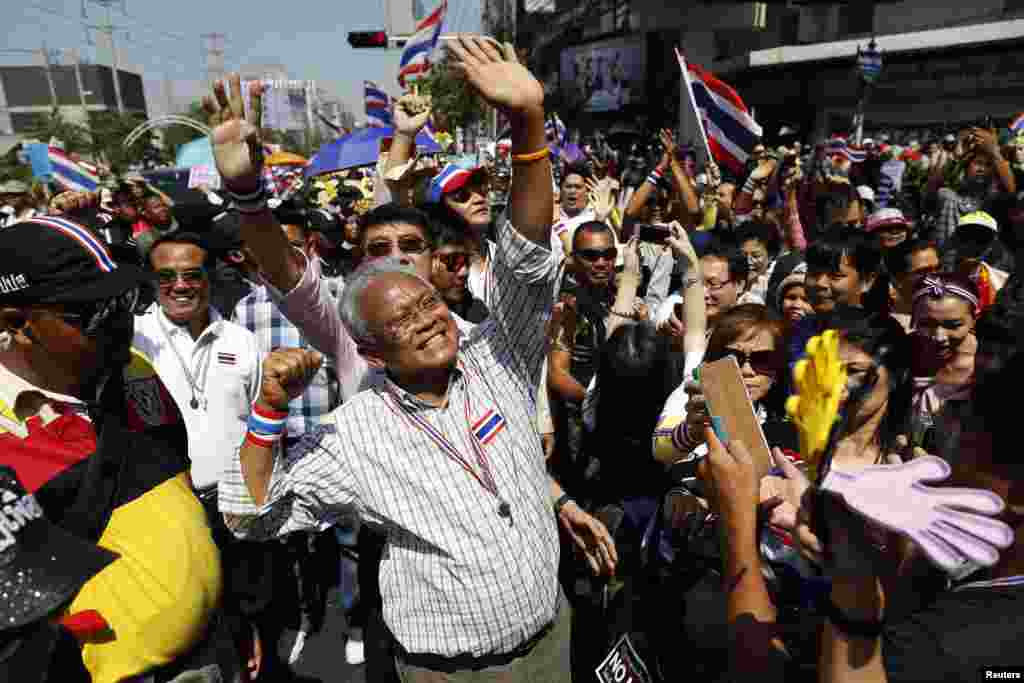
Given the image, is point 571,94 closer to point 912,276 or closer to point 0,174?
point 0,174

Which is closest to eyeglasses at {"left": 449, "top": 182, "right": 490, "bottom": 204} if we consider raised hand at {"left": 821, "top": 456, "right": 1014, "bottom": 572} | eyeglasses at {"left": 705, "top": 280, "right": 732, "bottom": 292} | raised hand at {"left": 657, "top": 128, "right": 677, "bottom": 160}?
eyeglasses at {"left": 705, "top": 280, "right": 732, "bottom": 292}

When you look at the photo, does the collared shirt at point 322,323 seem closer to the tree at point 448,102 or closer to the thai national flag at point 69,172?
the thai national flag at point 69,172

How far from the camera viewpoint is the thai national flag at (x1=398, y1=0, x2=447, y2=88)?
7.73m

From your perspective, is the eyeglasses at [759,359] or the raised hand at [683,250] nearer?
the eyeglasses at [759,359]

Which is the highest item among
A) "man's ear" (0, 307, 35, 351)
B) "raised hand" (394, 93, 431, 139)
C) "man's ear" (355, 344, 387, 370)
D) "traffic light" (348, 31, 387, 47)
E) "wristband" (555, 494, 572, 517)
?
"traffic light" (348, 31, 387, 47)

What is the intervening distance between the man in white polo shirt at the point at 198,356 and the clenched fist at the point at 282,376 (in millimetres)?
1442

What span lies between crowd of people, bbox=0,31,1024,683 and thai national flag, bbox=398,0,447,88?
5.51 metres

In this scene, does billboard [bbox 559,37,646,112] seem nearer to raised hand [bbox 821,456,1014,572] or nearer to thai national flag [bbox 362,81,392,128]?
thai national flag [bbox 362,81,392,128]

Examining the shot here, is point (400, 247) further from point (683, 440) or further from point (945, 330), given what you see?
point (945, 330)

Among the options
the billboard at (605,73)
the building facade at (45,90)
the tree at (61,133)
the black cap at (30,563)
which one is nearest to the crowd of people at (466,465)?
the black cap at (30,563)

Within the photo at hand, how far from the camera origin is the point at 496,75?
150cm

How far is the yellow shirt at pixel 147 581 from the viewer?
1.27 m

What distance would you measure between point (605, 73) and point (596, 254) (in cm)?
3579

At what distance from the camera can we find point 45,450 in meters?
1.32
